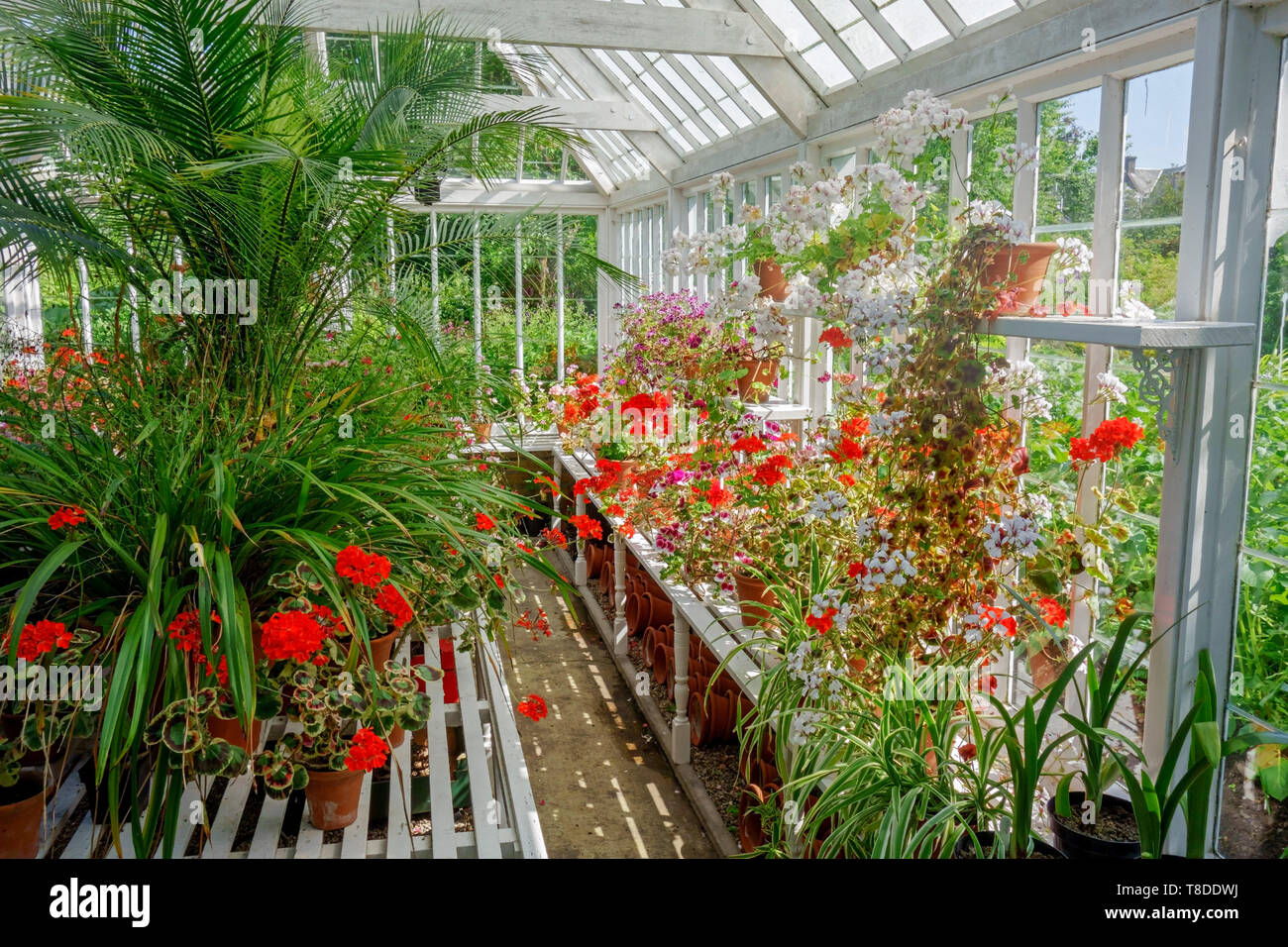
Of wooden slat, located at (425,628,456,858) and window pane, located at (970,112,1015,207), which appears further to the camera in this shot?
window pane, located at (970,112,1015,207)

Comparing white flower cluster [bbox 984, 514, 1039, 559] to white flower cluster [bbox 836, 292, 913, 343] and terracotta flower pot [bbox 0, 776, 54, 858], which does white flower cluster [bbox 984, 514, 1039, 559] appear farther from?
terracotta flower pot [bbox 0, 776, 54, 858]

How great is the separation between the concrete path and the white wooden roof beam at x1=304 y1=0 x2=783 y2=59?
7.23 feet

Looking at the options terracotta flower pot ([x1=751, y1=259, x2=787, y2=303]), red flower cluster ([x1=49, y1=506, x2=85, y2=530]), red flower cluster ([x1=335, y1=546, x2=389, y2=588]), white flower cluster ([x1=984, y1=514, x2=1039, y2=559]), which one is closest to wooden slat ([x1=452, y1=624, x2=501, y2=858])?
red flower cluster ([x1=335, y1=546, x2=389, y2=588])

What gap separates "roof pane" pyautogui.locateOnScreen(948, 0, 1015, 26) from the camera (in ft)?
8.62

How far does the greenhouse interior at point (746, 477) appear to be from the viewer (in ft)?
5.48

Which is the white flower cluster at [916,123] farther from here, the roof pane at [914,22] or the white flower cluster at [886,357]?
the roof pane at [914,22]

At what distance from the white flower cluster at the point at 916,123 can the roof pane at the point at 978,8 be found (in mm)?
564

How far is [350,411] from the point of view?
227cm

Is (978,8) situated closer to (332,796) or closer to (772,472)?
(772,472)

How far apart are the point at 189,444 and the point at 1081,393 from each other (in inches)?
→ 79.0

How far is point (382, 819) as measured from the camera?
6.37 ft

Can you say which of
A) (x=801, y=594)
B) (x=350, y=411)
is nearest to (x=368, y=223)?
(x=350, y=411)

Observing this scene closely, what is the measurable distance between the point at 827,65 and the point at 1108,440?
231cm
